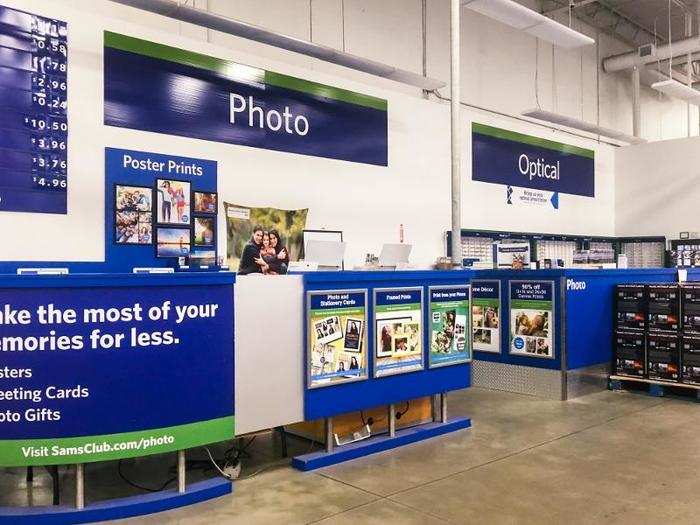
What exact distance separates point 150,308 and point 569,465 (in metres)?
3.01

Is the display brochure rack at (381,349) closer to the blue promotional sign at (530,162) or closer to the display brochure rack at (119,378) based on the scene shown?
the display brochure rack at (119,378)

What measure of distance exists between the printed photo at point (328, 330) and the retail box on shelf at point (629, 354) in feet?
13.6

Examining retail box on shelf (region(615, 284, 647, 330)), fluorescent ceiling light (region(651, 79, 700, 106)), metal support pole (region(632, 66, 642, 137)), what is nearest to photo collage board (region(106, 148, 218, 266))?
retail box on shelf (region(615, 284, 647, 330))

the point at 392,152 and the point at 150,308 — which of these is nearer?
the point at 150,308

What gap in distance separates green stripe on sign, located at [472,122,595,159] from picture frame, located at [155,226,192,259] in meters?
5.25

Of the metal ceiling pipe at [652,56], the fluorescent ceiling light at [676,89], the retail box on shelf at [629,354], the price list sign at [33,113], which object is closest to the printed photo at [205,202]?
the price list sign at [33,113]

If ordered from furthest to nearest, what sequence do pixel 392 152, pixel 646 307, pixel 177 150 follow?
1. pixel 392 152
2. pixel 646 307
3. pixel 177 150

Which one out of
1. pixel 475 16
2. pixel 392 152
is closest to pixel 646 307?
pixel 392 152

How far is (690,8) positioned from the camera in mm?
12898

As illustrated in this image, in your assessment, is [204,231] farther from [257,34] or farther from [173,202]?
[257,34]

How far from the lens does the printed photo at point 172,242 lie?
19.8ft

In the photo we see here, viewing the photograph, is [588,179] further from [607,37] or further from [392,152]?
[392,152]

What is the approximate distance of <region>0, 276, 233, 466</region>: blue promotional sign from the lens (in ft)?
10.5

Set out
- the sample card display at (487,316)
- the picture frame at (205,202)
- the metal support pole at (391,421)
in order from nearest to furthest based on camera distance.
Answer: the metal support pole at (391,421) < the picture frame at (205,202) < the sample card display at (487,316)
